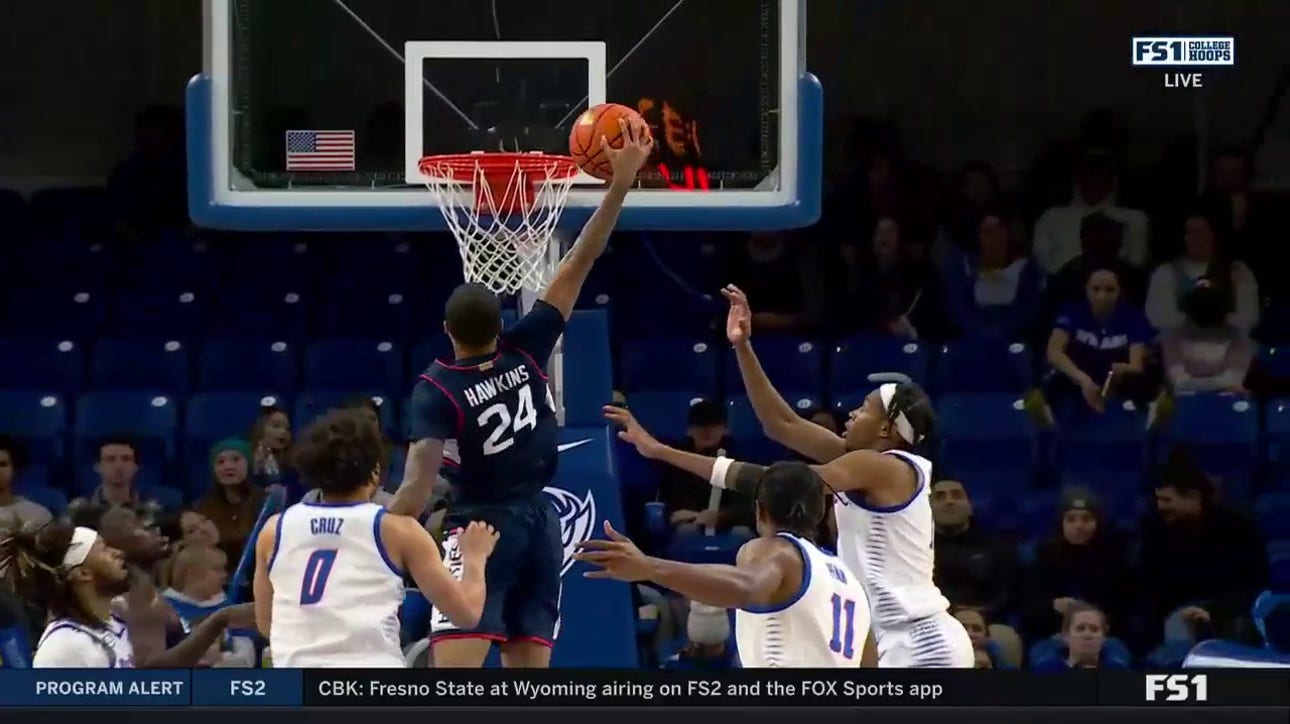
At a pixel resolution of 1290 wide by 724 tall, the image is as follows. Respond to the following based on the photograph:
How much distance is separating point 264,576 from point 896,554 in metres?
1.96

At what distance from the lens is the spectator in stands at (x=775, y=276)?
9.84 meters

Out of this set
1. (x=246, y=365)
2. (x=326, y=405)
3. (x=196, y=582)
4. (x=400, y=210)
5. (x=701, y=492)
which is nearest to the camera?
(x=400, y=210)

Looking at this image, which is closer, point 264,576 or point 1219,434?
point 264,576

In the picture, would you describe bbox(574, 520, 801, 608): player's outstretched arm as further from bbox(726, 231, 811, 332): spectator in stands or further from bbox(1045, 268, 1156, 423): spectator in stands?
bbox(726, 231, 811, 332): spectator in stands

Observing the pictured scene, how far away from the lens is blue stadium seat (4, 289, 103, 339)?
10.1m

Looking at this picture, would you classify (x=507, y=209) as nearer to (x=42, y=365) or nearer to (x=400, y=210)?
(x=400, y=210)

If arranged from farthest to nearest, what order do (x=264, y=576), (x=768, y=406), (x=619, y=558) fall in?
(x=768, y=406)
(x=264, y=576)
(x=619, y=558)

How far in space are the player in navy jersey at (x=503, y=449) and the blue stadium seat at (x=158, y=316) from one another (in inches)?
163

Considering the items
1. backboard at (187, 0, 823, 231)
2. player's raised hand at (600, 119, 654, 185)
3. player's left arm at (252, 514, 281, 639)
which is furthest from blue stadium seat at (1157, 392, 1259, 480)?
player's left arm at (252, 514, 281, 639)

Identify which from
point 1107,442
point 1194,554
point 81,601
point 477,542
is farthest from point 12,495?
point 1194,554

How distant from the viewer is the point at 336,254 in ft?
34.1

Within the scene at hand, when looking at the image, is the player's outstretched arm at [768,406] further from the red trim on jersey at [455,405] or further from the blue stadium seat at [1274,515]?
the blue stadium seat at [1274,515]

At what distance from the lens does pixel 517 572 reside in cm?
609

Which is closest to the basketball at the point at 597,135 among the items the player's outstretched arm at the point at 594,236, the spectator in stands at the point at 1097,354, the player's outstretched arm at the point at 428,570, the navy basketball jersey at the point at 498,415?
the player's outstretched arm at the point at 594,236
